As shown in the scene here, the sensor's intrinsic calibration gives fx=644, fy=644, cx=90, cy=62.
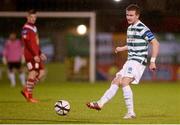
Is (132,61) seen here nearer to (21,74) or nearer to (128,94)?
(128,94)

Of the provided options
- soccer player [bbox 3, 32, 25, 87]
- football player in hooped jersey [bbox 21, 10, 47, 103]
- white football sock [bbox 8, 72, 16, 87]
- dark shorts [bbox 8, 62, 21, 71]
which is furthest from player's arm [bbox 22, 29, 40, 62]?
dark shorts [bbox 8, 62, 21, 71]

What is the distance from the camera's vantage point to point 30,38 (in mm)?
15008

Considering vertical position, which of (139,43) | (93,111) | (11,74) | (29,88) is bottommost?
(11,74)

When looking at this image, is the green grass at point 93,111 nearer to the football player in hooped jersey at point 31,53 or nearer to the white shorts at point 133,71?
the football player in hooped jersey at point 31,53

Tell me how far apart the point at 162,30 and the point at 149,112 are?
11466 millimetres

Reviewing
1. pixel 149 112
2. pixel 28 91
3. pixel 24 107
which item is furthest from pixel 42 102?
pixel 149 112

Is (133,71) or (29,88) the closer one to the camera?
(133,71)

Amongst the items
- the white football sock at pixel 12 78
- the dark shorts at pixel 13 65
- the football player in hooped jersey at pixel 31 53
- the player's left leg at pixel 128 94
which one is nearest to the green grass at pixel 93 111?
the player's left leg at pixel 128 94

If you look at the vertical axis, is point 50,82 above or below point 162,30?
below

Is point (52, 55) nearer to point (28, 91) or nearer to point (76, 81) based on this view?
point (76, 81)

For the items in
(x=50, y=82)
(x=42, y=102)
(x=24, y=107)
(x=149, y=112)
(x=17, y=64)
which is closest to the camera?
(x=149, y=112)

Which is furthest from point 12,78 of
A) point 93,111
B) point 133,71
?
point 133,71

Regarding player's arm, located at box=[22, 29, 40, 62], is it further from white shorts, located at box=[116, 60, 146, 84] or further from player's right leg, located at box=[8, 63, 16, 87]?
player's right leg, located at box=[8, 63, 16, 87]

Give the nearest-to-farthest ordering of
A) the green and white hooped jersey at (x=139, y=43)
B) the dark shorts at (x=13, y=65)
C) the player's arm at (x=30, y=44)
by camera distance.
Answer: the green and white hooped jersey at (x=139, y=43), the player's arm at (x=30, y=44), the dark shorts at (x=13, y=65)
